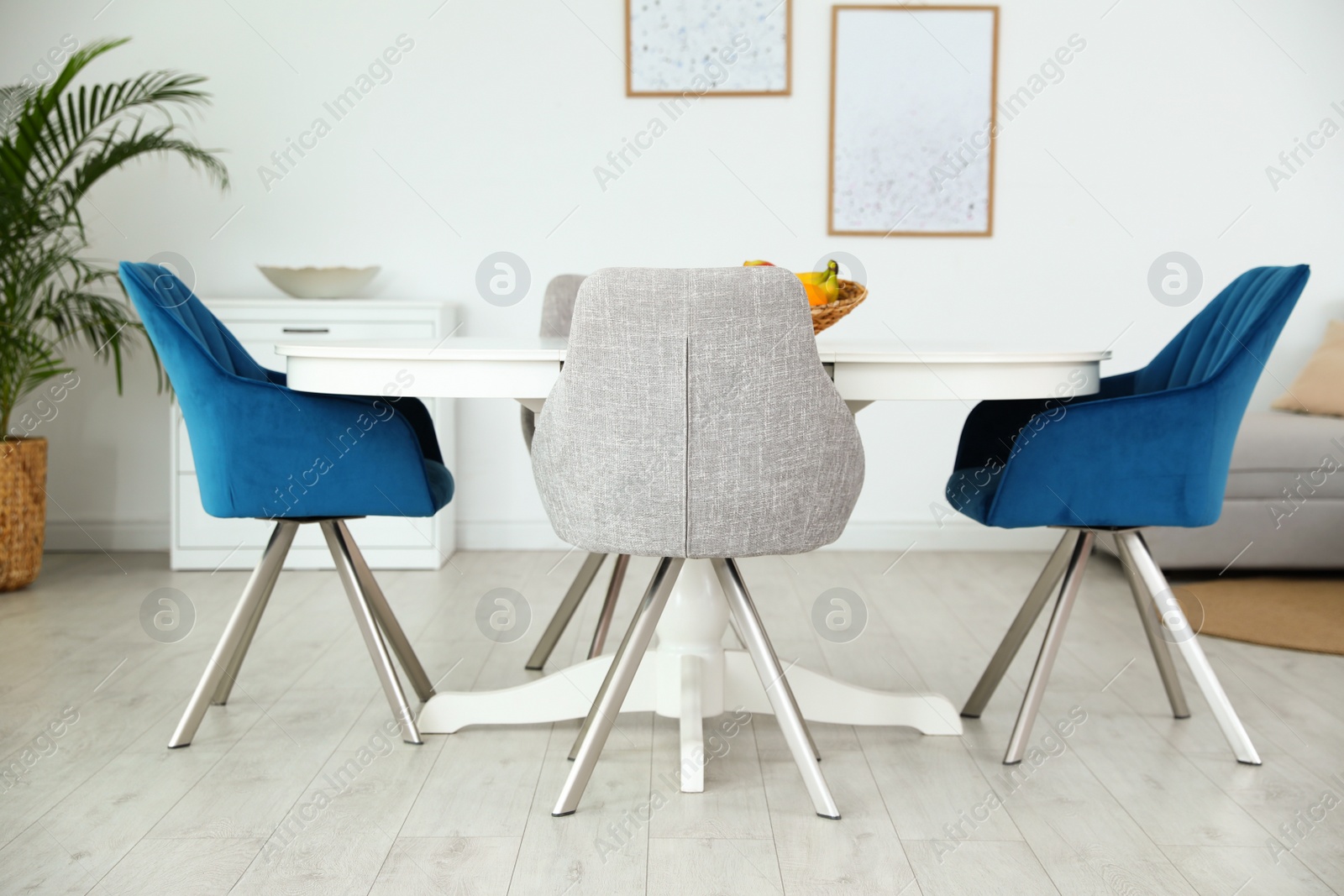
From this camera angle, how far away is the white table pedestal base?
73.0 inches

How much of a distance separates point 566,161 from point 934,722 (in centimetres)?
235

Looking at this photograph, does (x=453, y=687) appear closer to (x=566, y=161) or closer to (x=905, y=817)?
(x=905, y=817)

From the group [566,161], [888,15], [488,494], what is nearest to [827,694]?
[488,494]

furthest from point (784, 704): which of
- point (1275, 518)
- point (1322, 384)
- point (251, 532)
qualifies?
point (1322, 384)

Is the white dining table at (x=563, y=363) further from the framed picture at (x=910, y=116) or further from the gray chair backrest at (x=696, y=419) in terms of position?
the framed picture at (x=910, y=116)

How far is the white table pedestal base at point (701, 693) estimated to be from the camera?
1.85 metres

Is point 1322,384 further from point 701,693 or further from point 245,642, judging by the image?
point 245,642

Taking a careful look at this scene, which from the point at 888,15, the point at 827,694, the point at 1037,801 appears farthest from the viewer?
the point at 888,15

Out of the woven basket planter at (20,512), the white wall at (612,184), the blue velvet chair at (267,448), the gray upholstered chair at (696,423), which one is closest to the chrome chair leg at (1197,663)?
the gray upholstered chair at (696,423)

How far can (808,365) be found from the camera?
144cm

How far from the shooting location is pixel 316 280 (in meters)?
3.37

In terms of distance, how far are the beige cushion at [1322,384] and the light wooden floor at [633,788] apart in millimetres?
1294

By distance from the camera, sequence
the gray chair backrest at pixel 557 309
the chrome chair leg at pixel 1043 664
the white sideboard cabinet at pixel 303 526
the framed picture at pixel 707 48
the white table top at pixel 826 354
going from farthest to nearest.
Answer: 1. the framed picture at pixel 707 48
2. the white sideboard cabinet at pixel 303 526
3. the gray chair backrest at pixel 557 309
4. the chrome chair leg at pixel 1043 664
5. the white table top at pixel 826 354

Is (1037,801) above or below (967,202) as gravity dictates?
below
